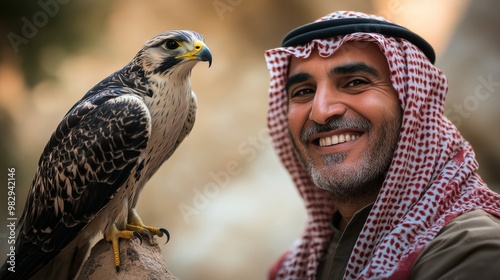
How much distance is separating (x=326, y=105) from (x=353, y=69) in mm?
154

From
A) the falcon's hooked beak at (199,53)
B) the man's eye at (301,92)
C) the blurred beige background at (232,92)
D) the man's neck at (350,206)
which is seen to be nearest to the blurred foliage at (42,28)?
the blurred beige background at (232,92)

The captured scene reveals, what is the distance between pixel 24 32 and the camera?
280 cm

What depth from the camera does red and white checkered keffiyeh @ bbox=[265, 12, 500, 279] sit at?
1517 mm

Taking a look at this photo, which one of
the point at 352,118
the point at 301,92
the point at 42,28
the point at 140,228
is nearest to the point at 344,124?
the point at 352,118

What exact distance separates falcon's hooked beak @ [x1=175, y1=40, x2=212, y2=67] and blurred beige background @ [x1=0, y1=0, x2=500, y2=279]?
1640 millimetres

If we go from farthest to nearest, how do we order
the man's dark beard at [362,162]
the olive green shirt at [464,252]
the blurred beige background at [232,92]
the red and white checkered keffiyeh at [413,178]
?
the blurred beige background at [232,92] < the man's dark beard at [362,162] < the red and white checkered keffiyeh at [413,178] < the olive green shirt at [464,252]

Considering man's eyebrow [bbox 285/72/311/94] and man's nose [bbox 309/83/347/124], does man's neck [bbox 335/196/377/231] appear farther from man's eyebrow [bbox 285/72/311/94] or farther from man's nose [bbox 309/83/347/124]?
man's eyebrow [bbox 285/72/311/94]

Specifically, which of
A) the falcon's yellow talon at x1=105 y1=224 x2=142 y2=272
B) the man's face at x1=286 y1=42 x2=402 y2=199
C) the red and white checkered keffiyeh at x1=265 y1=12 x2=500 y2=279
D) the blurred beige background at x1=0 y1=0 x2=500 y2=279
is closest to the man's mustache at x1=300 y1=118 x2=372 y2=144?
the man's face at x1=286 y1=42 x2=402 y2=199

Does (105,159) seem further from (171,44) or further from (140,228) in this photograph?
(171,44)

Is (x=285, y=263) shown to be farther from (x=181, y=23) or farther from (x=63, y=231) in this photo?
(x=181, y=23)

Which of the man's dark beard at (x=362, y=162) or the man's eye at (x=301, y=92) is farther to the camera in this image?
the man's eye at (x=301, y=92)

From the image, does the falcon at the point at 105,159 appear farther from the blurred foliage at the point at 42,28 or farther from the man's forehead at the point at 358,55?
the blurred foliage at the point at 42,28

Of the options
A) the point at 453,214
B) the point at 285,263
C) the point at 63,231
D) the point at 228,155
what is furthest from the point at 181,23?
the point at 453,214

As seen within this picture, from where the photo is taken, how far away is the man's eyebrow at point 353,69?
1.75m
